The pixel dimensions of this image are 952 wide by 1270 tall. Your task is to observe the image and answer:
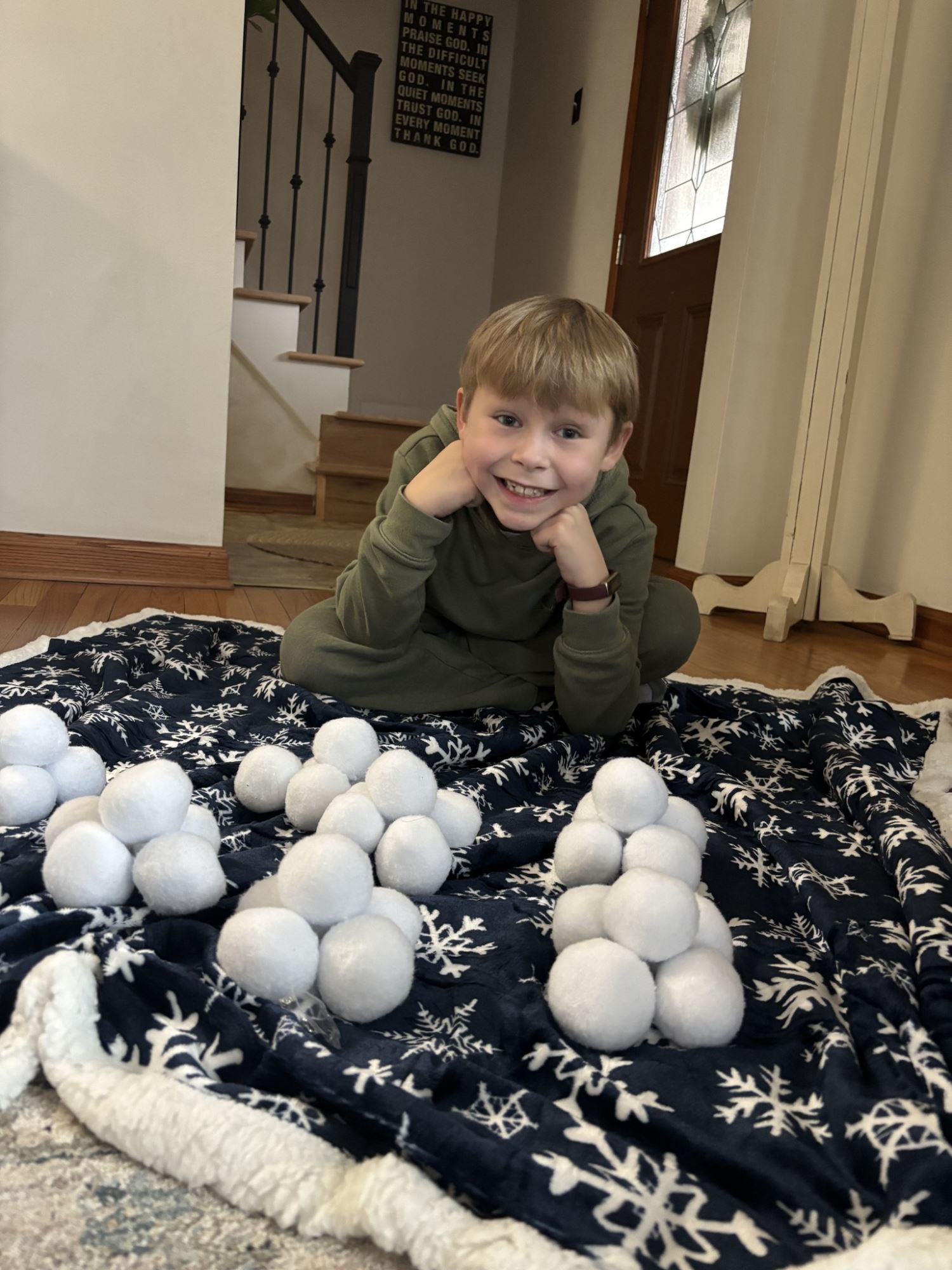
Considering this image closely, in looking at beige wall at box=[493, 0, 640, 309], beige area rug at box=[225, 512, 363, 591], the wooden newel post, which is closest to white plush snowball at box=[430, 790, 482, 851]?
beige area rug at box=[225, 512, 363, 591]

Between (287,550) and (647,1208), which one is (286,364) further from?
(647,1208)

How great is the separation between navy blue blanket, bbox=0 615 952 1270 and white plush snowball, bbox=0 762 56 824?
0.8 inches

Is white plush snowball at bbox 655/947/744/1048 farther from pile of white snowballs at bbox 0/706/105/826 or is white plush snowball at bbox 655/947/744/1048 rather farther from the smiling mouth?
the smiling mouth

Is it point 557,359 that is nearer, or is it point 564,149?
point 557,359

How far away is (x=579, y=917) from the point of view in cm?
72

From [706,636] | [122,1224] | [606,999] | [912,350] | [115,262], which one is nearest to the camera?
[122,1224]

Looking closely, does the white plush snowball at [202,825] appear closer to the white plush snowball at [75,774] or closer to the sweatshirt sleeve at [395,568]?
the white plush snowball at [75,774]

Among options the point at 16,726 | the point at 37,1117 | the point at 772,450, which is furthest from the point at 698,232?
the point at 37,1117

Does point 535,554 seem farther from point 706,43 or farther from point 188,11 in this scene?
point 706,43

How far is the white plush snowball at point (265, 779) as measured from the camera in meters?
0.97

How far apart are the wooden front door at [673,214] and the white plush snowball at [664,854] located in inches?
106

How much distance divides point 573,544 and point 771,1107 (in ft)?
2.43

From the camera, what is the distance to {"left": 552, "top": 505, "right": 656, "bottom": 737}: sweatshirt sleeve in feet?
4.04

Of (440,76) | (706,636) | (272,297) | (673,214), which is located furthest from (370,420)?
(440,76)
